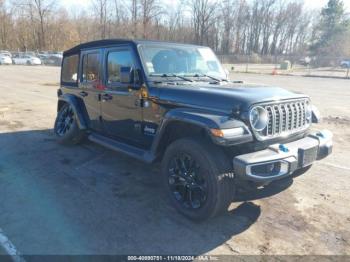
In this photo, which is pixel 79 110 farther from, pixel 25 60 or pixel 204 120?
pixel 25 60

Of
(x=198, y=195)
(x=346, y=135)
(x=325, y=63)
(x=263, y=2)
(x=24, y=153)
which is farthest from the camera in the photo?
(x=263, y=2)

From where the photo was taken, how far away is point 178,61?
15.0 feet

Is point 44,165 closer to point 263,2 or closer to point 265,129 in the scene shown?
point 265,129

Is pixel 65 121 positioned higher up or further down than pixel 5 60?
further down

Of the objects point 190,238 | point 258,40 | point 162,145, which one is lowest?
point 190,238

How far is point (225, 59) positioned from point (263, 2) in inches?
1364

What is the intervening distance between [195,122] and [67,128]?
3867 millimetres

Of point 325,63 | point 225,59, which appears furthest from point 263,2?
point 325,63

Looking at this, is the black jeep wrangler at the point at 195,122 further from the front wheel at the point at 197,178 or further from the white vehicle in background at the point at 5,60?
the white vehicle in background at the point at 5,60

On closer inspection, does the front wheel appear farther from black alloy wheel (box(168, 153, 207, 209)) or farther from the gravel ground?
the gravel ground

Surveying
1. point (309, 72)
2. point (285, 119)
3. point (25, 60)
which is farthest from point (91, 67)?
point (25, 60)

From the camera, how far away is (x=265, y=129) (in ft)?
11.1

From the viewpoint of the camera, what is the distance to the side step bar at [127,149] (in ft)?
13.4

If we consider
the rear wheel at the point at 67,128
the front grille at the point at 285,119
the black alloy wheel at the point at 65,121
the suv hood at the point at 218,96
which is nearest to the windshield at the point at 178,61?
the suv hood at the point at 218,96
